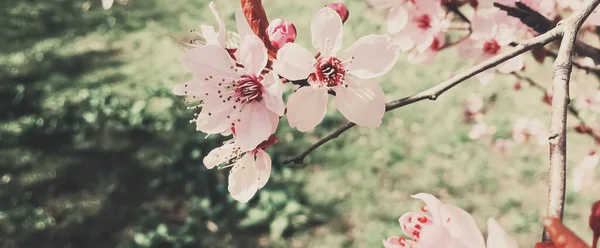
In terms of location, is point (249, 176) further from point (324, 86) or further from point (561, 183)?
point (561, 183)

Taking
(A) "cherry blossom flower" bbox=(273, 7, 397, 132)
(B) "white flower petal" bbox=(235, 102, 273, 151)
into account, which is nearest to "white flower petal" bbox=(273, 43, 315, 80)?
(A) "cherry blossom flower" bbox=(273, 7, 397, 132)

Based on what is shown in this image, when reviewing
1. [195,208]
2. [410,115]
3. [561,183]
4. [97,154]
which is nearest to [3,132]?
[97,154]

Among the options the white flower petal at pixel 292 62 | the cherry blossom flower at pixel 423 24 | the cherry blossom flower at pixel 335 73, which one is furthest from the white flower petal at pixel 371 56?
the cherry blossom flower at pixel 423 24

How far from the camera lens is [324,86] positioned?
1.01 metres

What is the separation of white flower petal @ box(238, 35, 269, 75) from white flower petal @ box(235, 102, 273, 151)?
0.23 feet

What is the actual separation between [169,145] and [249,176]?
7.99 ft

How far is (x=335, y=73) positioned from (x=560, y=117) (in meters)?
0.42

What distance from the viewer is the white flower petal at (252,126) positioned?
98 cm

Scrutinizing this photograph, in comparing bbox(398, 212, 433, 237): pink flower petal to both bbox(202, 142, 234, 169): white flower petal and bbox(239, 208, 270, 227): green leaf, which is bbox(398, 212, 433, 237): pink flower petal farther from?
bbox(239, 208, 270, 227): green leaf

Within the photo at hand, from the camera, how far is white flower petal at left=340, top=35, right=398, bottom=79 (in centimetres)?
100

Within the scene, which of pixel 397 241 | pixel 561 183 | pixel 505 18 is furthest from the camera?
pixel 505 18

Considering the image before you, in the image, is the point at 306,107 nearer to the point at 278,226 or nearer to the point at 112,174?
the point at 278,226

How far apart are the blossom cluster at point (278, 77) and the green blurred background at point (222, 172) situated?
1807 millimetres

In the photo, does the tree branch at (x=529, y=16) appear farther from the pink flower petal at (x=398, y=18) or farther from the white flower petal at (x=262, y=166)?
the white flower petal at (x=262, y=166)
